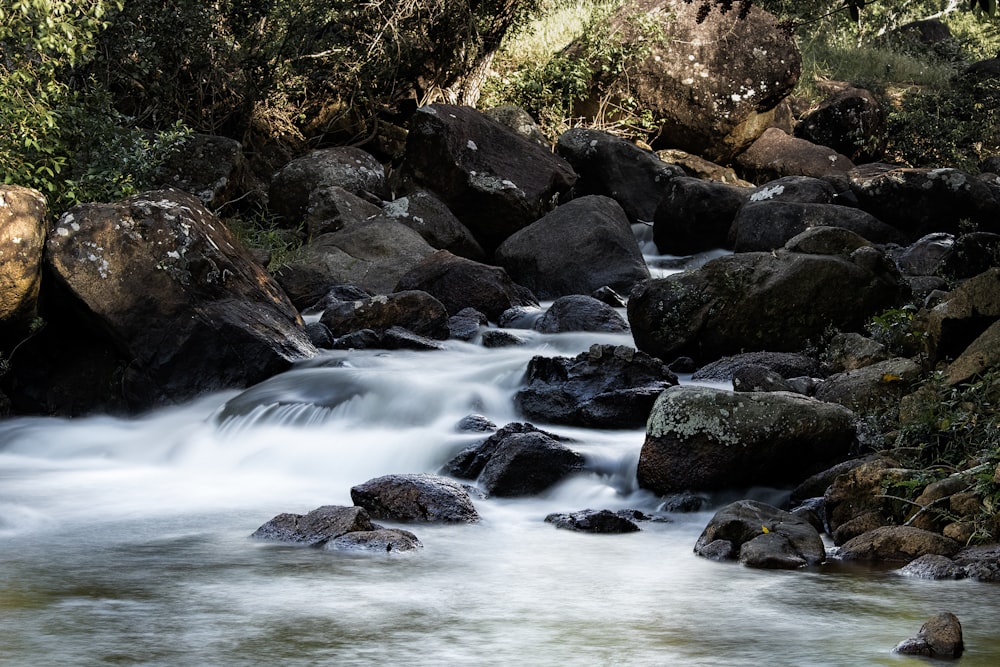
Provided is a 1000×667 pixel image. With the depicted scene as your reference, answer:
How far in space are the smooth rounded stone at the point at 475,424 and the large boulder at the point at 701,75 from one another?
12648 mm

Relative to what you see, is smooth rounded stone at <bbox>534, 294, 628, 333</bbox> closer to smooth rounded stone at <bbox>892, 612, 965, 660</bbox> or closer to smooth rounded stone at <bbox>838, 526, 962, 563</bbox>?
smooth rounded stone at <bbox>838, 526, 962, 563</bbox>

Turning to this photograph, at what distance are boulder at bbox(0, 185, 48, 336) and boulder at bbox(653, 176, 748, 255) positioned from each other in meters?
8.65

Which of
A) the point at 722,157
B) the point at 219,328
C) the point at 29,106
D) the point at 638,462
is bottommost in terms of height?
the point at 638,462

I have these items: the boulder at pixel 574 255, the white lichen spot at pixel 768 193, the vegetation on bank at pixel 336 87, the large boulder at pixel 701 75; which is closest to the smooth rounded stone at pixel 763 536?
the vegetation on bank at pixel 336 87

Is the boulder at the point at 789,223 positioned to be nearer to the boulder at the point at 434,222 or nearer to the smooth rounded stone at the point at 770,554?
the boulder at the point at 434,222

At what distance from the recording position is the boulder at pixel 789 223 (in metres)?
14.3

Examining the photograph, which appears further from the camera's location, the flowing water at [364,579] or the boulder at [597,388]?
the boulder at [597,388]

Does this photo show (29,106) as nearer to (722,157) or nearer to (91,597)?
(91,597)

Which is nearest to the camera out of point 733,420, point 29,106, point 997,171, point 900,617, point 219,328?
point 900,617

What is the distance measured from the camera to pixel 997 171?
19.1 meters

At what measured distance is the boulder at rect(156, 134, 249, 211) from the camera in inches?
550

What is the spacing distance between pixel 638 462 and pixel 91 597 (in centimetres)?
363

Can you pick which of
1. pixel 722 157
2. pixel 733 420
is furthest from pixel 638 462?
pixel 722 157

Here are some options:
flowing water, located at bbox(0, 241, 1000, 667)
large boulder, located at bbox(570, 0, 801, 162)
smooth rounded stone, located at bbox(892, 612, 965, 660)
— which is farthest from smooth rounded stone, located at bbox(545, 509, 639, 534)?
large boulder, located at bbox(570, 0, 801, 162)
